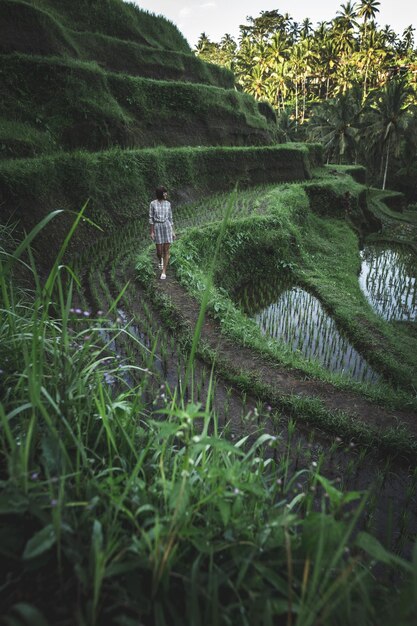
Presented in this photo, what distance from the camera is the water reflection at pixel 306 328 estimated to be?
227 inches

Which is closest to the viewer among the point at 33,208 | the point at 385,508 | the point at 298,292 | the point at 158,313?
the point at 385,508

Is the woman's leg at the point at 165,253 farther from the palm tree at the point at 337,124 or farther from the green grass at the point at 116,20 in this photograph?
the palm tree at the point at 337,124

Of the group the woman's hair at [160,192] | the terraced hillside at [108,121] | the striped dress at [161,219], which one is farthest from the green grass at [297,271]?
the terraced hillside at [108,121]

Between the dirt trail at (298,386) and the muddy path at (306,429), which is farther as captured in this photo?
the dirt trail at (298,386)

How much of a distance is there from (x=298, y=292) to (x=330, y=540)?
7.91m

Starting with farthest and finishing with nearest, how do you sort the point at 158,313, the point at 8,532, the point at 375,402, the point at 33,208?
the point at 33,208
the point at 158,313
the point at 375,402
the point at 8,532

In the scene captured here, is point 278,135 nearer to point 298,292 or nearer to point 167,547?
point 298,292

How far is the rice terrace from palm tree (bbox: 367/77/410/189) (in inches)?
342

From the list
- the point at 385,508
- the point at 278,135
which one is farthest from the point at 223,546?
the point at 278,135

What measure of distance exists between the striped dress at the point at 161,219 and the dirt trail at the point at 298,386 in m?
1.75

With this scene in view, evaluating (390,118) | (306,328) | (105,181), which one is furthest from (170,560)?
(390,118)

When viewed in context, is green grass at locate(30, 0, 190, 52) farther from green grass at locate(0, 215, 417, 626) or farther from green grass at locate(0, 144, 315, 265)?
green grass at locate(0, 215, 417, 626)

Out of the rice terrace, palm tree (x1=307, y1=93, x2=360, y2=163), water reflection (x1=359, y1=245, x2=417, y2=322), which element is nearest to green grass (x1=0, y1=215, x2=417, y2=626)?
the rice terrace

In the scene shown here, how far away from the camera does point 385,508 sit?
2775mm
